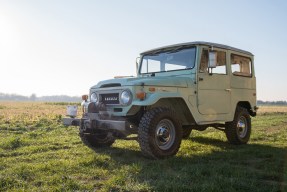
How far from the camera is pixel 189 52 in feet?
24.2

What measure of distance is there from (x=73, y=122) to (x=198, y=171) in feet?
11.0

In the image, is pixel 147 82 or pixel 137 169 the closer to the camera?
pixel 137 169

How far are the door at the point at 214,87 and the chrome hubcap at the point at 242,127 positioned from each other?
93cm

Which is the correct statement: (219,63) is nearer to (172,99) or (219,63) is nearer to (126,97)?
(172,99)

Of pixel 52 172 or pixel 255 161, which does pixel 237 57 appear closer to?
pixel 255 161

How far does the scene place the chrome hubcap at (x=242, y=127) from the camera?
8875mm

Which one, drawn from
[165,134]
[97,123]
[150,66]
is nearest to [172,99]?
[165,134]

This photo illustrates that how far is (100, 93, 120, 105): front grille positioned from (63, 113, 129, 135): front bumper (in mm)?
403

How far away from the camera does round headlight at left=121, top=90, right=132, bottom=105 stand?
21.0 ft

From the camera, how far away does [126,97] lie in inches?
254

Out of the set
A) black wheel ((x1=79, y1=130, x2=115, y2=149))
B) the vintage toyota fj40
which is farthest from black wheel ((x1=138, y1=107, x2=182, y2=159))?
black wheel ((x1=79, y1=130, x2=115, y2=149))

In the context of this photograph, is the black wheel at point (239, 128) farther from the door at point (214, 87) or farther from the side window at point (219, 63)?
the side window at point (219, 63)

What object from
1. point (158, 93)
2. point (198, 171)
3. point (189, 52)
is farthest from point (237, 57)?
point (198, 171)

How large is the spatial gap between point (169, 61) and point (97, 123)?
2477mm
